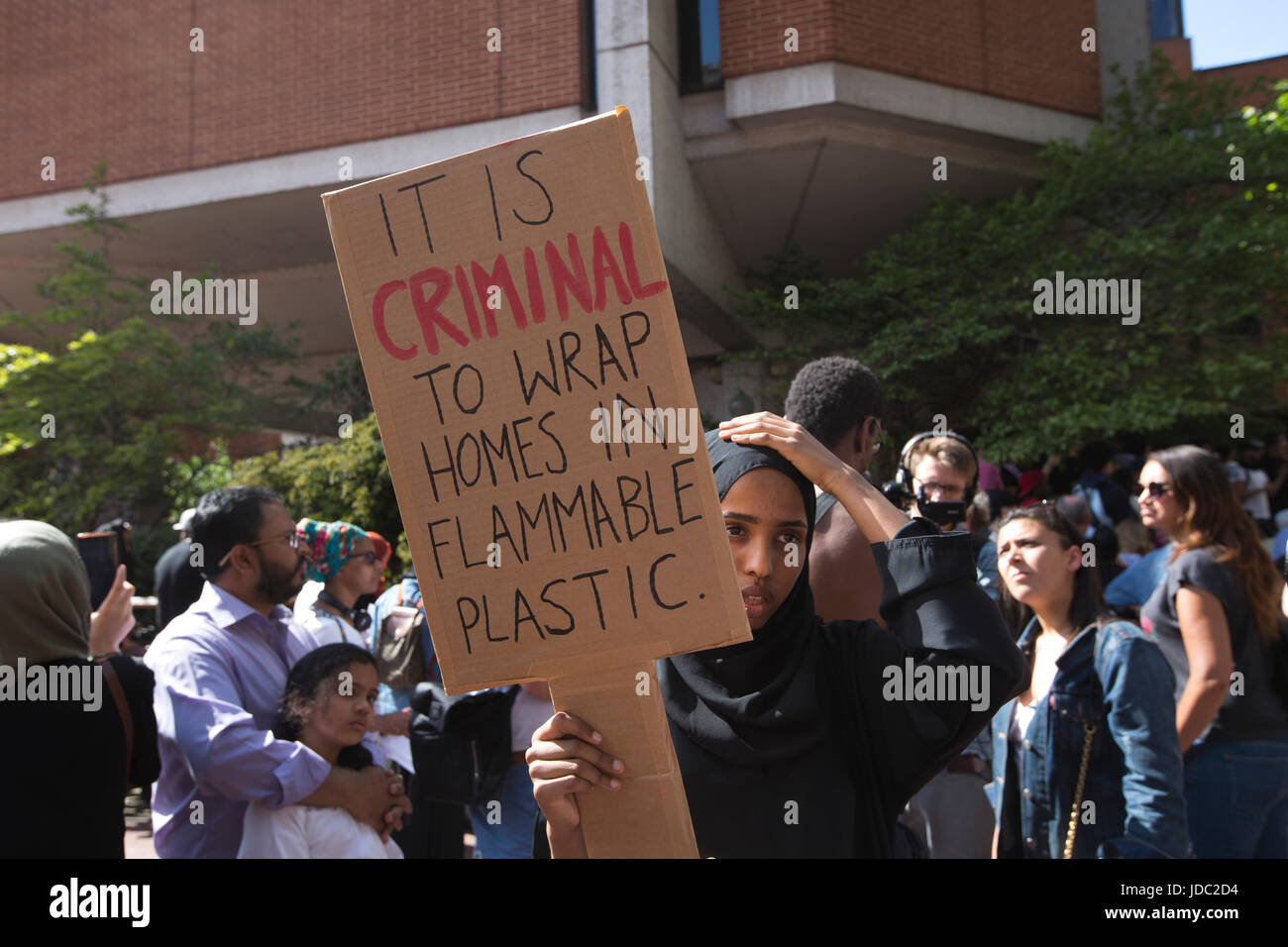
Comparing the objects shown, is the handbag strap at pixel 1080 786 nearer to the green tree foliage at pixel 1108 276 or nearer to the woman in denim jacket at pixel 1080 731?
the woman in denim jacket at pixel 1080 731

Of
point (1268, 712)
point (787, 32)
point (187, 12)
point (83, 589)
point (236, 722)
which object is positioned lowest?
point (1268, 712)

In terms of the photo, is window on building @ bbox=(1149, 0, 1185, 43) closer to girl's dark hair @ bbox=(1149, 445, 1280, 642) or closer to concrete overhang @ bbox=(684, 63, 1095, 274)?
concrete overhang @ bbox=(684, 63, 1095, 274)

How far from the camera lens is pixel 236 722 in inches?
108

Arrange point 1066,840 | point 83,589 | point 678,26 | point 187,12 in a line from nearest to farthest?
point 83,589 → point 1066,840 → point 678,26 → point 187,12

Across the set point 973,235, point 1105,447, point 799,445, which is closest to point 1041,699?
point 799,445

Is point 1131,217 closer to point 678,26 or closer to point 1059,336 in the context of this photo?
point 1059,336

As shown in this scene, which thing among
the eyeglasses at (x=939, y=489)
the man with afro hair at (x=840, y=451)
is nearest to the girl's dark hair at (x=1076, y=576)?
the eyeglasses at (x=939, y=489)

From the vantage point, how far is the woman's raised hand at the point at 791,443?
1.74 meters

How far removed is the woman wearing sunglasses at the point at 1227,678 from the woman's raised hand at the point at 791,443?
2100mm

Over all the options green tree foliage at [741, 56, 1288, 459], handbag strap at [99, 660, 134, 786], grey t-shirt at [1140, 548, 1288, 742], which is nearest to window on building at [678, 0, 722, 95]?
green tree foliage at [741, 56, 1288, 459]

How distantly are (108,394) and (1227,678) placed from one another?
11.0 meters

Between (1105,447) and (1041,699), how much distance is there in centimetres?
771

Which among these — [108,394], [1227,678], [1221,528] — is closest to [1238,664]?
[1227,678]

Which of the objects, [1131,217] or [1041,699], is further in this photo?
[1131,217]
